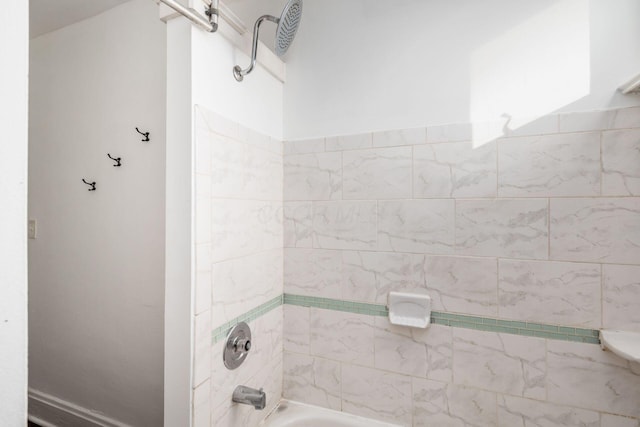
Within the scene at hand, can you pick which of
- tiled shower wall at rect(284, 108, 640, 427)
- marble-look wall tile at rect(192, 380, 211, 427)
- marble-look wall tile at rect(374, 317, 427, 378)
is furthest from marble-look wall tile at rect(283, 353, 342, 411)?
marble-look wall tile at rect(192, 380, 211, 427)

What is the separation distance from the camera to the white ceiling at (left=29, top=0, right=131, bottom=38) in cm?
162

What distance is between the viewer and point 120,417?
161cm

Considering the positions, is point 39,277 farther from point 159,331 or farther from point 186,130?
point 186,130

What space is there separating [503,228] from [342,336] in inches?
33.7

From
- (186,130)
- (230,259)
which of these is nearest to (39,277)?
(230,259)

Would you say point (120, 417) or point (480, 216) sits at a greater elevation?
point (480, 216)

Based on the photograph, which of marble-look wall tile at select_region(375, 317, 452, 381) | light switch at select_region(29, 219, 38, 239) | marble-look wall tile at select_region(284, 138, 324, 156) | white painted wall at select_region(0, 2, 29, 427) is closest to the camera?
white painted wall at select_region(0, 2, 29, 427)

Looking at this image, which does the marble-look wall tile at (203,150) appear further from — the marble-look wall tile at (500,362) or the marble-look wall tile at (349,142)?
the marble-look wall tile at (500,362)

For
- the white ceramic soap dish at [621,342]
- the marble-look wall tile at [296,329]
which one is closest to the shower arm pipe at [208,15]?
the marble-look wall tile at [296,329]

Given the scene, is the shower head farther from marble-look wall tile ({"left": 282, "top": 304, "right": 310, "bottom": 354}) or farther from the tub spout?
the tub spout

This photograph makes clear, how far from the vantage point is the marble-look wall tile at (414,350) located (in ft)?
4.22

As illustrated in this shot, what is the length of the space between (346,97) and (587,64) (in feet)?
3.06

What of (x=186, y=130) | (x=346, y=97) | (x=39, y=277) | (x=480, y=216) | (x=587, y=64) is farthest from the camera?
(x=39, y=277)

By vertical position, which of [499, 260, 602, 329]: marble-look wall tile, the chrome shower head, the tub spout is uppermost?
the chrome shower head
